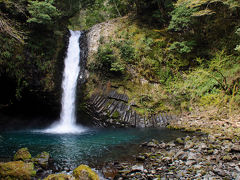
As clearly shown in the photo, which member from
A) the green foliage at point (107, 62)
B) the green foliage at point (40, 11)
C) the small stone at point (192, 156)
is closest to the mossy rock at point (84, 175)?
the small stone at point (192, 156)

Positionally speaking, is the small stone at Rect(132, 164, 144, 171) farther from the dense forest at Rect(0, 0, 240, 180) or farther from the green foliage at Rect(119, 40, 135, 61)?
the green foliage at Rect(119, 40, 135, 61)

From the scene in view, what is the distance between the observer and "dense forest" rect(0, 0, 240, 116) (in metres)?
9.53

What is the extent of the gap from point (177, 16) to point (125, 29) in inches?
169

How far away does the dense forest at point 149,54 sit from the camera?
9.53 meters

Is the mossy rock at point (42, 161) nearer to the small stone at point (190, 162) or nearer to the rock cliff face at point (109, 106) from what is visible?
the small stone at point (190, 162)

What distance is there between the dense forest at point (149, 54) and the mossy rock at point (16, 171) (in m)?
A: 7.26

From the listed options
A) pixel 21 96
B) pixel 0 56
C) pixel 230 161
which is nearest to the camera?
pixel 230 161

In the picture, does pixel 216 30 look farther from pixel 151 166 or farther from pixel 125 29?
pixel 151 166

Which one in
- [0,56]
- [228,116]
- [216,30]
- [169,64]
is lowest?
[228,116]

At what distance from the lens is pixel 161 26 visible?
1395 cm

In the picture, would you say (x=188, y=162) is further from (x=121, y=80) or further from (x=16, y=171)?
(x=121, y=80)

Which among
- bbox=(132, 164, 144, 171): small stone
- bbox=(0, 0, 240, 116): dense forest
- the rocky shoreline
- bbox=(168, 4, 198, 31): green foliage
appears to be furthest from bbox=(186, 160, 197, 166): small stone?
bbox=(168, 4, 198, 31): green foliage

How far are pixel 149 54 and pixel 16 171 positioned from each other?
33.5 ft

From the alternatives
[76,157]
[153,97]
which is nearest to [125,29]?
[153,97]
